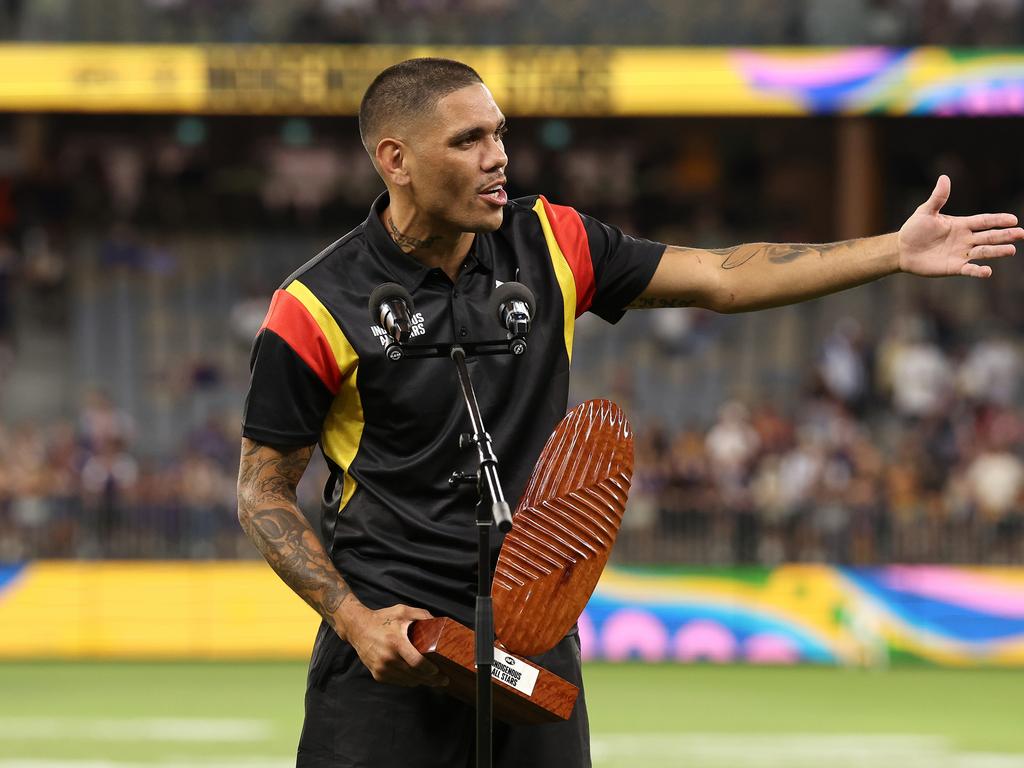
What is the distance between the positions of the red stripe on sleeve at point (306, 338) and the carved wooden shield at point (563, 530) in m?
0.45

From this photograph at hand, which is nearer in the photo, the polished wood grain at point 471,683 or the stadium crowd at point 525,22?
the polished wood grain at point 471,683

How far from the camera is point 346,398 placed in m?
3.62

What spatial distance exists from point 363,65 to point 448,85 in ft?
48.0

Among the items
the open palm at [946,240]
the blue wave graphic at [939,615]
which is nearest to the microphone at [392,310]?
the open palm at [946,240]

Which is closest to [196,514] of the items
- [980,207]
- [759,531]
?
[759,531]

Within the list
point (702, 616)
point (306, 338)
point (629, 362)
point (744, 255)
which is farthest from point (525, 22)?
point (306, 338)

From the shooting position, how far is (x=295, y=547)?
3633mm

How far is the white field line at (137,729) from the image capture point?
10.6 metres

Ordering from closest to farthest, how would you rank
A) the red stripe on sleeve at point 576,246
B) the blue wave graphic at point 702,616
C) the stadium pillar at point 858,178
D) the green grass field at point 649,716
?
the red stripe on sleeve at point 576,246 < the green grass field at point 649,716 < the blue wave graphic at point 702,616 < the stadium pillar at point 858,178

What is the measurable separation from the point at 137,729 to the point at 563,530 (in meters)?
8.05

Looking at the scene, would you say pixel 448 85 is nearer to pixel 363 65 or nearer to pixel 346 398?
pixel 346 398

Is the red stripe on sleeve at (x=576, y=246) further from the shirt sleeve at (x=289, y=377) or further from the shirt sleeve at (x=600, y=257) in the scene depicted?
the shirt sleeve at (x=289, y=377)

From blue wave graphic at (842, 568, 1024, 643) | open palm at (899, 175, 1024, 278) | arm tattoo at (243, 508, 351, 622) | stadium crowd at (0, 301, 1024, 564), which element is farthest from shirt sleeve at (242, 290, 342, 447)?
blue wave graphic at (842, 568, 1024, 643)

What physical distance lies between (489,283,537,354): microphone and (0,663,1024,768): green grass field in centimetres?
637
